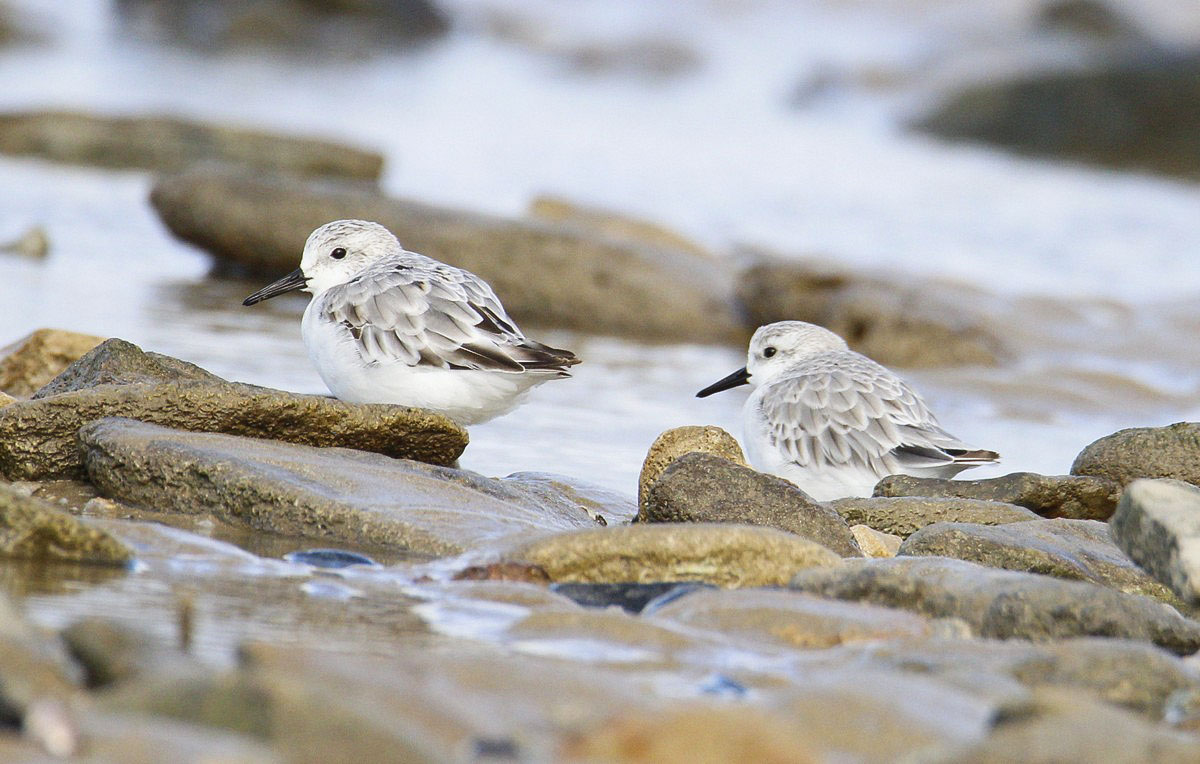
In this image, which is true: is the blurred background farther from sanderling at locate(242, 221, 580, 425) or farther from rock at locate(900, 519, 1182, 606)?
rock at locate(900, 519, 1182, 606)

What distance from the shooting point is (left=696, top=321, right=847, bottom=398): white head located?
278 inches

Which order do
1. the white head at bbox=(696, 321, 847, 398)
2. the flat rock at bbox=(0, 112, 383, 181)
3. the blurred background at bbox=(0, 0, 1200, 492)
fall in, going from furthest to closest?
the flat rock at bbox=(0, 112, 383, 181), the blurred background at bbox=(0, 0, 1200, 492), the white head at bbox=(696, 321, 847, 398)

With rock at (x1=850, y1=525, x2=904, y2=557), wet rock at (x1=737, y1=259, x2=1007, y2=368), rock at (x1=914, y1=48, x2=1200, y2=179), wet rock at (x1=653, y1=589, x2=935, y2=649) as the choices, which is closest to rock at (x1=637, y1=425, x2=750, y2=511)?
rock at (x1=850, y1=525, x2=904, y2=557)

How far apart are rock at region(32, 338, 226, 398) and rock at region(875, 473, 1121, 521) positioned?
269 cm

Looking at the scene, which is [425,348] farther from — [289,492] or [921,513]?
[921,513]

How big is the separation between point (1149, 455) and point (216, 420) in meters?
3.42

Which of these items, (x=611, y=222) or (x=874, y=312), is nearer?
(x=874, y=312)

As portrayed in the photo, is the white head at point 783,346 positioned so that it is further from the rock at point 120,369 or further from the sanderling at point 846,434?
the rock at point 120,369

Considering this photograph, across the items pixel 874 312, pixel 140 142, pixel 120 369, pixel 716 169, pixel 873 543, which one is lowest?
pixel 873 543

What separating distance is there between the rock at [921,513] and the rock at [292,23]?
1012 inches

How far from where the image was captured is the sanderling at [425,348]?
5.77m

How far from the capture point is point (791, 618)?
12.6 ft

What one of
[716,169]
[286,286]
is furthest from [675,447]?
[716,169]

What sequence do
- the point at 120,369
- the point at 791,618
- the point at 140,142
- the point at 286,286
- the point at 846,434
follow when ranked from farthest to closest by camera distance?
the point at 140,142 < the point at 286,286 < the point at 846,434 < the point at 120,369 < the point at 791,618
